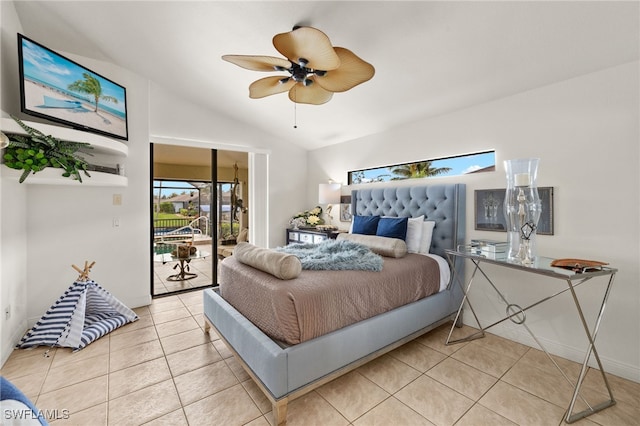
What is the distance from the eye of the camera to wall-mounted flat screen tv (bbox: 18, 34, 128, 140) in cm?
237

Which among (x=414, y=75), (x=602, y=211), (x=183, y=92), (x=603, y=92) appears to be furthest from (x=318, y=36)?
(x=183, y=92)

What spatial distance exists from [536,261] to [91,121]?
4.28 metres

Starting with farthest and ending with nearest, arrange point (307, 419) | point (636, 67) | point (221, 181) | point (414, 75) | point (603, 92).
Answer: point (221, 181) < point (414, 75) < point (603, 92) < point (636, 67) < point (307, 419)

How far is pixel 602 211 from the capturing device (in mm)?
2176

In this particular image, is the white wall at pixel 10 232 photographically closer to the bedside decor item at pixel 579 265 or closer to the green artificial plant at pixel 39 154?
the green artificial plant at pixel 39 154

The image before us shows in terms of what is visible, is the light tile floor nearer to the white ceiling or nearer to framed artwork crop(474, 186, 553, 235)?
framed artwork crop(474, 186, 553, 235)

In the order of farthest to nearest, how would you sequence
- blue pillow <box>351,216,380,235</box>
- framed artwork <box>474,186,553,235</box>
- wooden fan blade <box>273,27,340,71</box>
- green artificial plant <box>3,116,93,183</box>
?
blue pillow <box>351,216,380,235</box> < framed artwork <box>474,186,553,235</box> < green artificial plant <box>3,116,93,183</box> < wooden fan blade <box>273,27,340,71</box>

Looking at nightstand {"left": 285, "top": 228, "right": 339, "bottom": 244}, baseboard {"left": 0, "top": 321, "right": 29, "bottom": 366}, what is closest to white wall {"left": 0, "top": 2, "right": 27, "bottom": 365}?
baseboard {"left": 0, "top": 321, "right": 29, "bottom": 366}

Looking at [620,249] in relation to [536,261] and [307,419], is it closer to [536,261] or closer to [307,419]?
[536,261]

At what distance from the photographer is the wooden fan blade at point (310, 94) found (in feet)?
7.34

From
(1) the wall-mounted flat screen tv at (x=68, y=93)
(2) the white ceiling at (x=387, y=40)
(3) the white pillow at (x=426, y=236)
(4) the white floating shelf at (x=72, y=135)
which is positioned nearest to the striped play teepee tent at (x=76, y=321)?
(4) the white floating shelf at (x=72, y=135)

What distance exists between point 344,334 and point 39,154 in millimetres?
2828

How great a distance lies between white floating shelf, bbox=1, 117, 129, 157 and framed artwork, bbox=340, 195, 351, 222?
297 cm

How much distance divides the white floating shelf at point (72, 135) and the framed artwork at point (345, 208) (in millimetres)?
2968
